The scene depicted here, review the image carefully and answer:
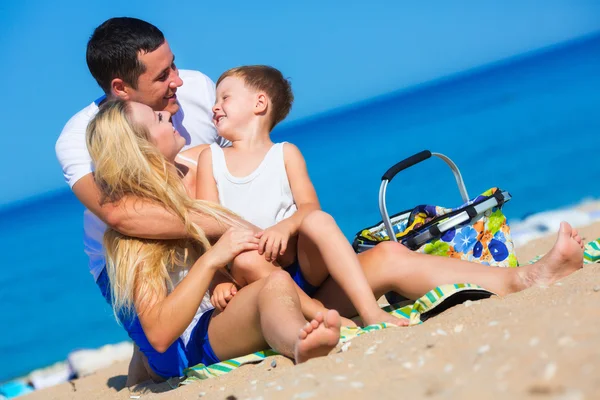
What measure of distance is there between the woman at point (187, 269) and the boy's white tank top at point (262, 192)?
0.22 meters

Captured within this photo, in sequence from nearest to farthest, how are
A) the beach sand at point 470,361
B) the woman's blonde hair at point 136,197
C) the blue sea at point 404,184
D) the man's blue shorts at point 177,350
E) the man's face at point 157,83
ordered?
the beach sand at point 470,361, the woman's blonde hair at point 136,197, the man's blue shorts at point 177,350, the man's face at point 157,83, the blue sea at point 404,184

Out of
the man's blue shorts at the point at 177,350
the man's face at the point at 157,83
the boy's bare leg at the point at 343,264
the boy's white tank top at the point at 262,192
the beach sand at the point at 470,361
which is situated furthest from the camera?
the man's face at the point at 157,83

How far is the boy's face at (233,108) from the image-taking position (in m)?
4.23

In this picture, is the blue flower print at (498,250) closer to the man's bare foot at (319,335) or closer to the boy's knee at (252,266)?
the boy's knee at (252,266)

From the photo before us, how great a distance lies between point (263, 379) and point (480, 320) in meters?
0.86

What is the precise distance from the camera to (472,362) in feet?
6.87

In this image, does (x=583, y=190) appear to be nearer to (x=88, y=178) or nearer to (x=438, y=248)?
(x=438, y=248)

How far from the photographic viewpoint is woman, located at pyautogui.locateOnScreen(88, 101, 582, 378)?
3.37 m

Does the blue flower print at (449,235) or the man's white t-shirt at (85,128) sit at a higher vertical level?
the man's white t-shirt at (85,128)

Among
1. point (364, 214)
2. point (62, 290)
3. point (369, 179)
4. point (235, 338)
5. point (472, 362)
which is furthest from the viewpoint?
point (369, 179)

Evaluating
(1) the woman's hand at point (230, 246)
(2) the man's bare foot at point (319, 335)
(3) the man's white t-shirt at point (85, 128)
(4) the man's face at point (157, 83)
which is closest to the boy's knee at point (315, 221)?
(1) the woman's hand at point (230, 246)

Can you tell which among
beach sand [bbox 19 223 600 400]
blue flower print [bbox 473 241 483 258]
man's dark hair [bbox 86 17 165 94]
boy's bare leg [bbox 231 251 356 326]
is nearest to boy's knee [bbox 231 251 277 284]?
boy's bare leg [bbox 231 251 356 326]

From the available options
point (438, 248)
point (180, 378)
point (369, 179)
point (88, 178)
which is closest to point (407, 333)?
point (438, 248)

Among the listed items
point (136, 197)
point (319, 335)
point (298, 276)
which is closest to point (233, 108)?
point (136, 197)
